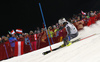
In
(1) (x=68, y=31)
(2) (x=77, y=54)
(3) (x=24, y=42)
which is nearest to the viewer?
(2) (x=77, y=54)

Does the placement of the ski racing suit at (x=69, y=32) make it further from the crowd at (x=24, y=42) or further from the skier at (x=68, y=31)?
the crowd at (x=24, y=42)

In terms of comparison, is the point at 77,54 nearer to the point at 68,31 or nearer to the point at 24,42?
the point at 68,31

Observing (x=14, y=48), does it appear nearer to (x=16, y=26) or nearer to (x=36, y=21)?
(x=16, y=26)

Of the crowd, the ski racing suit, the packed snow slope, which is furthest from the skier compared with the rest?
the crowd

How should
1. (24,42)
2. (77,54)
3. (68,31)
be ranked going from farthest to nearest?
(24,42) → (68,31) → (77,54)

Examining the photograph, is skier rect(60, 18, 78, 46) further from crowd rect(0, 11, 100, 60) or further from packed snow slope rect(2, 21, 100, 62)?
crowd rect(0, 11, 100, 60)

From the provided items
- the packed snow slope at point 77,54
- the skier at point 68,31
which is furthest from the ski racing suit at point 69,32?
the packed snow slope at point 77,54

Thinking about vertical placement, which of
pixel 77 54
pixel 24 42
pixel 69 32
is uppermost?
pixel 69 32

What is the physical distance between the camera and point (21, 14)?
18016 millimetres

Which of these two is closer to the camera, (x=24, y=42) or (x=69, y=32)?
(x=69, y=32)

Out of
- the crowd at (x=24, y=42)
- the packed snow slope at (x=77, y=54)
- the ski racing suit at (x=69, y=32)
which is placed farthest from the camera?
the crowd at (x=24, y=42)

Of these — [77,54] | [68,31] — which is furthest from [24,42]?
[77,54]

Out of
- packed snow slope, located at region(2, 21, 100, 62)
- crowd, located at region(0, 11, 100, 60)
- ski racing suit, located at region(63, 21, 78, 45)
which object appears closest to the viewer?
packed snow slope, located at region(2, 21, 100, 62)

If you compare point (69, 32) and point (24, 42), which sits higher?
point (69, 32)
